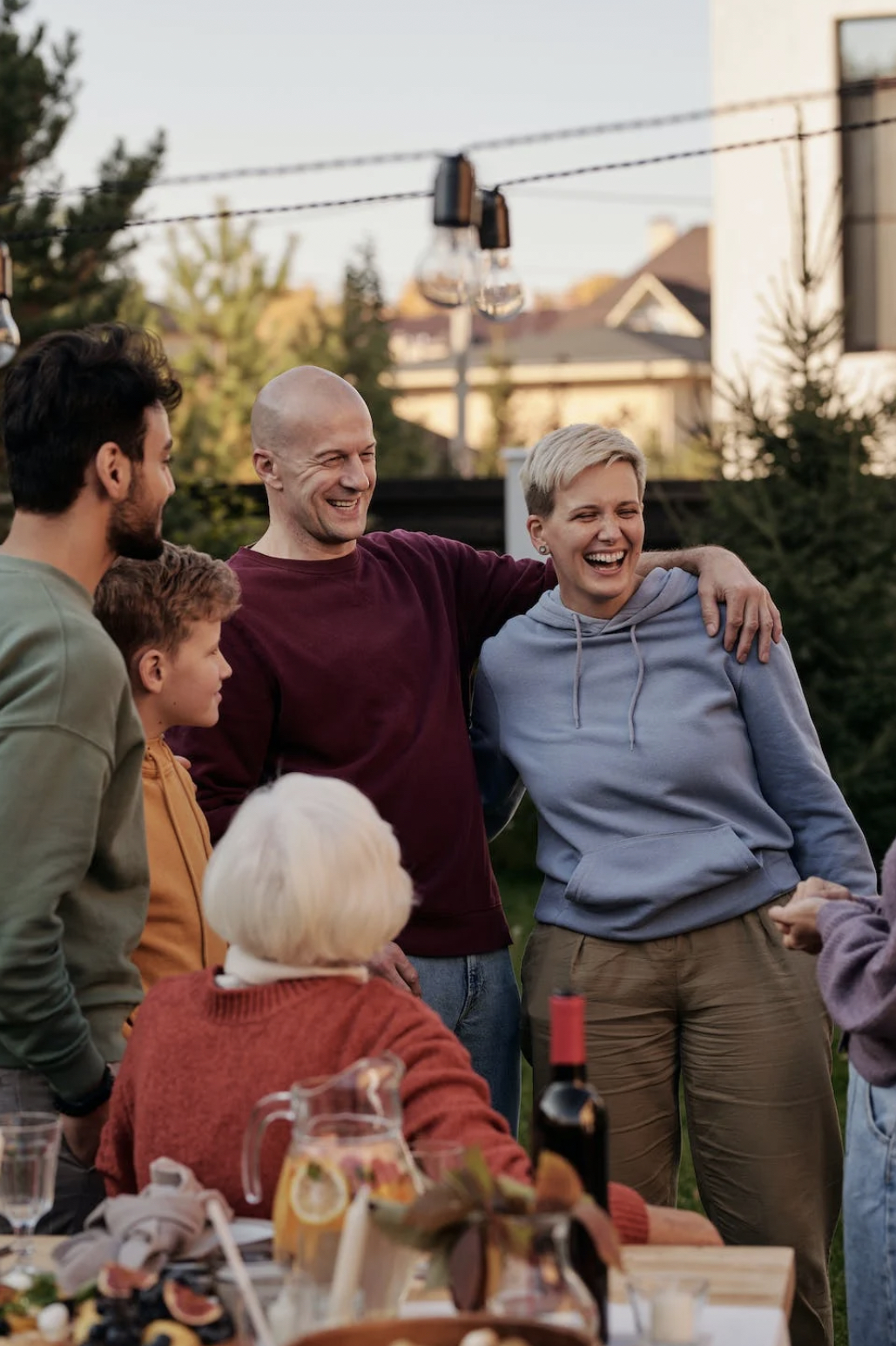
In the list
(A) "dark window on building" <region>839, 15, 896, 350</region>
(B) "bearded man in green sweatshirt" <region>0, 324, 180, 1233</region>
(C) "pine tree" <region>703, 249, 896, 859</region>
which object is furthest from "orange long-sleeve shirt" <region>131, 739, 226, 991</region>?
(A) "dark window on building" <region>839, 15, 896, 350</region>

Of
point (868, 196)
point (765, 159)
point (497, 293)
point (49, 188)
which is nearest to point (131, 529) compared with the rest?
point (497, 293)

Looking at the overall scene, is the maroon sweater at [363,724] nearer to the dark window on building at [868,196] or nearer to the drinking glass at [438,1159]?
the drinking glass at [438,1159]

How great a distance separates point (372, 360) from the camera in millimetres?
26047

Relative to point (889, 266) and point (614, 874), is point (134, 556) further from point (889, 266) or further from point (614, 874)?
point (889, 266)

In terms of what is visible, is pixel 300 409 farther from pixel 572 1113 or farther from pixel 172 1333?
pixel 172 1333

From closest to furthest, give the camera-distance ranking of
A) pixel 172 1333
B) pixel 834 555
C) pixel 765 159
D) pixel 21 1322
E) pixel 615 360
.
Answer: pixel 172 1333
pixel 21 1322
pixel 834 555
pixel 765 159
pixel 615 360

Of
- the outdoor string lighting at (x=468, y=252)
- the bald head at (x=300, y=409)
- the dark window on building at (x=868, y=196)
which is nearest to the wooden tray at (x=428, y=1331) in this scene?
the bald head at (x=300, y=409)

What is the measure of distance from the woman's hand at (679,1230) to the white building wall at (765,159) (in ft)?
34.4

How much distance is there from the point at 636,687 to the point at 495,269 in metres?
3.31

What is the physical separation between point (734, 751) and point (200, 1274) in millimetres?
1736

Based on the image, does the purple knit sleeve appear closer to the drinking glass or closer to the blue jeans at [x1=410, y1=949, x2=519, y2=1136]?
the drinking glass

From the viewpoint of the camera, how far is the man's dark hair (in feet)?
8.63

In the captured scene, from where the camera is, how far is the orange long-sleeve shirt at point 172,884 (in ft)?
9.44

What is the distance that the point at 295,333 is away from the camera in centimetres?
2622
